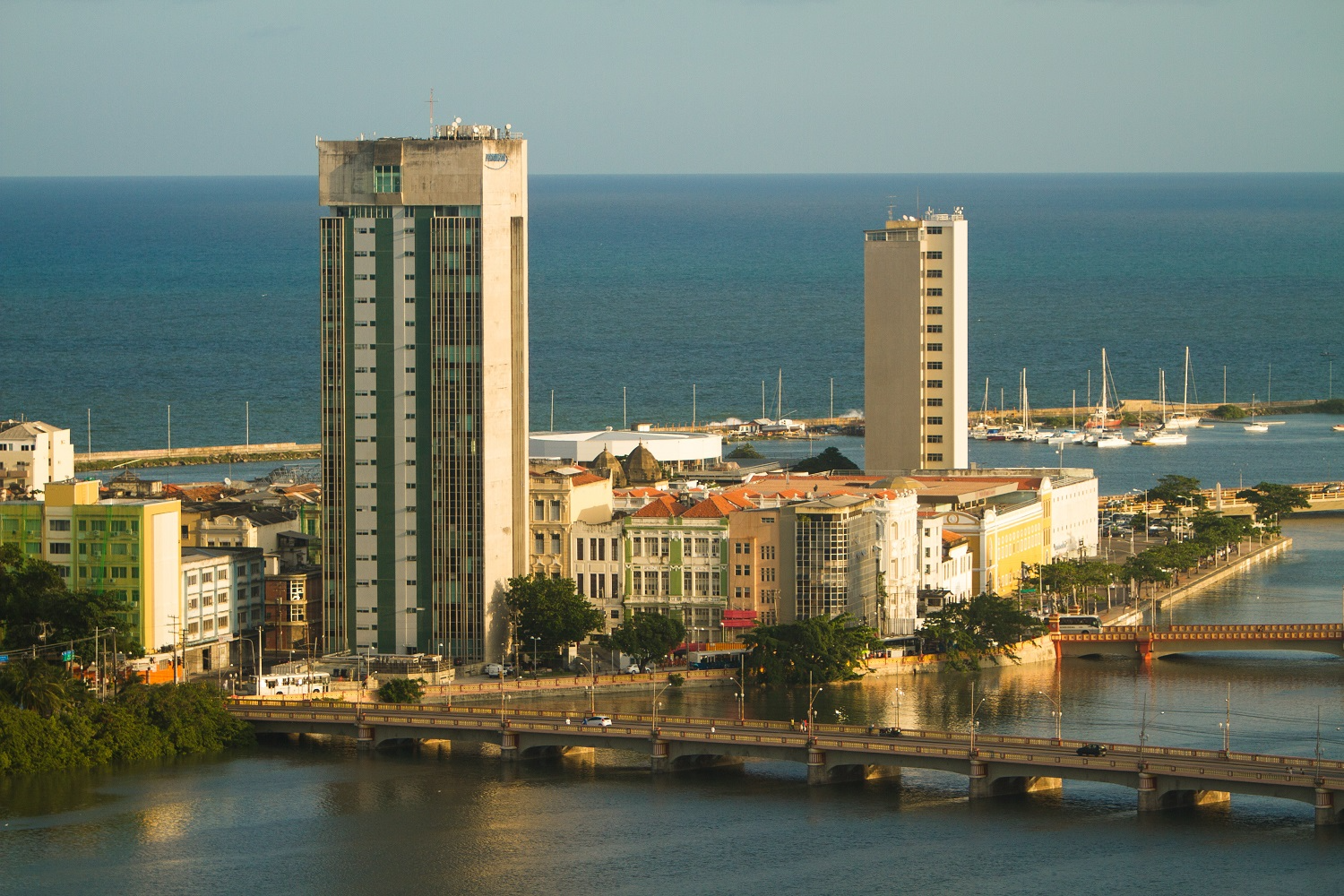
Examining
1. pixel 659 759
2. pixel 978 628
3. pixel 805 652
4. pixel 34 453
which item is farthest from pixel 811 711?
pixel 34 453

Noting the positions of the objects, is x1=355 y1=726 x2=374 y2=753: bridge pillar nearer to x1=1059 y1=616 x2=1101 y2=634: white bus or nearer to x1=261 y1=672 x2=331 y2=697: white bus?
x1=261 y1=672 x2=331 y2=697: white bus

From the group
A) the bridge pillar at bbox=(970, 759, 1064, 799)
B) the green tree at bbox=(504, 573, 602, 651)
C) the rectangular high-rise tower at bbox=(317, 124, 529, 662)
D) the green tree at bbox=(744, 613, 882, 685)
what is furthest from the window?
the bridge pillar at bbox=(970, 759, 1064, 799)

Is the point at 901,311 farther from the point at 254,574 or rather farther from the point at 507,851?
the point at 507,851

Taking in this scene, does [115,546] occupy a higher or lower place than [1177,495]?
lower

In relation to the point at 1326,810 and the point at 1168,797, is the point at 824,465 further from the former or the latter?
the point at 1326,810

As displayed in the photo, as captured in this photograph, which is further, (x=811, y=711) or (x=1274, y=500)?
(x=1274, y=500)

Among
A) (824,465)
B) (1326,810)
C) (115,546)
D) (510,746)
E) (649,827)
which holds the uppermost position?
(824,465)

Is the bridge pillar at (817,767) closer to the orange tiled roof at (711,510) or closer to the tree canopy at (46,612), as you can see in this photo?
the orange tiled roof at (711,510)
